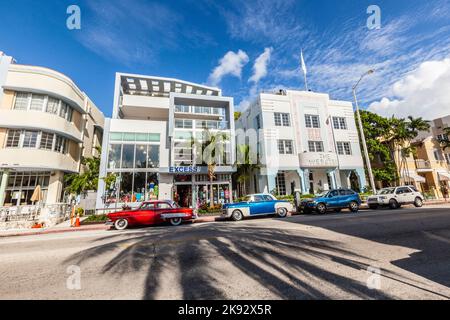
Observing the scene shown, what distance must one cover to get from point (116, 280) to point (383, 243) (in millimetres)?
7656

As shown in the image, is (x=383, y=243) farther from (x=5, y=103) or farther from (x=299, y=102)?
(x=5, y=103)

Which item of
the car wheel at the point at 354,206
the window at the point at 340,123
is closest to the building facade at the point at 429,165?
the window at the point at 340,123

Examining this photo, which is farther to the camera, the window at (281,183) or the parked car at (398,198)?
the window at (281,183)

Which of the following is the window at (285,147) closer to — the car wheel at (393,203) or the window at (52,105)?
the car wheel at (393,203)

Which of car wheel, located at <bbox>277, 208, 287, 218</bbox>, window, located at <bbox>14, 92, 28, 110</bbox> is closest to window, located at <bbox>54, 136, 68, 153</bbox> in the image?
window, located at <bbox>14, 92, 28, 110</bbox>

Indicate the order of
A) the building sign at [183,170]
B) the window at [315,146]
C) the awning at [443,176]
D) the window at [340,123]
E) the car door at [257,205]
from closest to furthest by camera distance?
the car door at [257,205] → the building sign at [183,170] → the window at [315,146] → the window at [340,123] → the awning at [443,176]

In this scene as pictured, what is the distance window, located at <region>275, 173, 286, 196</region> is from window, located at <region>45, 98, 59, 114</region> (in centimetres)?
2491

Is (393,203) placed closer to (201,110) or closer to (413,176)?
(413,176)

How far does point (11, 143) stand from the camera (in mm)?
18219

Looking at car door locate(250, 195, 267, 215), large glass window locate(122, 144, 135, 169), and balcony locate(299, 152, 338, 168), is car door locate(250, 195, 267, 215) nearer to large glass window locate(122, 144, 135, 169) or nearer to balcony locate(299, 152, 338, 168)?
balcony locate(299, 152, 338, 168)

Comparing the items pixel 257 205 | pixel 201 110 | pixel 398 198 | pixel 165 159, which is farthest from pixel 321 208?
pixel 201 110

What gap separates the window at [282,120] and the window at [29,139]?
2504 centimetres

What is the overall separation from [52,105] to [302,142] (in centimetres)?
2743

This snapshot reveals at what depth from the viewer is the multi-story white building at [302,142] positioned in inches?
888
